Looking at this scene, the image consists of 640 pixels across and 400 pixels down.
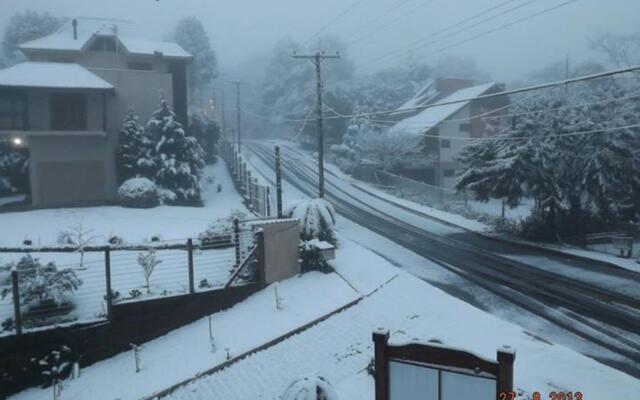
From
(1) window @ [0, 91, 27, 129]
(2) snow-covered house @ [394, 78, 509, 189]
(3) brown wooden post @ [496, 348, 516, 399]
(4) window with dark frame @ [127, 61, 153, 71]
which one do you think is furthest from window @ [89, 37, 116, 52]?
(3) brown wooden post @ [496, 348, 516, 399]

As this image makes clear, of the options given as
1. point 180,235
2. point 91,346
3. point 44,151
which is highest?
point 44,151

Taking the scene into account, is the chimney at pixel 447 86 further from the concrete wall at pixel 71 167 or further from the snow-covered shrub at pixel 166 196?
the concrete wall at pixel 71 167

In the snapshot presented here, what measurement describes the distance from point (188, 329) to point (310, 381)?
8.15 meters

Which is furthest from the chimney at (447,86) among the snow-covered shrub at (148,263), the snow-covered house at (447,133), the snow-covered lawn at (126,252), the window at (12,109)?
the snow-covered shrub at (148,263)

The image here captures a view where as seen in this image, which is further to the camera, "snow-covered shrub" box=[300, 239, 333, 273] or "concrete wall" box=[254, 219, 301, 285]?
"snow-covered shrub" box=[300, 239, 333, 273]

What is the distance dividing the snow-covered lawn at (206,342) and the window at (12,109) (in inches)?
721

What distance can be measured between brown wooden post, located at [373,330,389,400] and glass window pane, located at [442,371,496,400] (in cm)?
67

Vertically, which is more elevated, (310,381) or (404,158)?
(404,158)

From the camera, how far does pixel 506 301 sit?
12938mm

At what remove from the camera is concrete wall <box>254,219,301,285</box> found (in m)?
14.8

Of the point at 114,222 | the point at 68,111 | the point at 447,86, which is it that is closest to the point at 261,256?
the point at 114,222

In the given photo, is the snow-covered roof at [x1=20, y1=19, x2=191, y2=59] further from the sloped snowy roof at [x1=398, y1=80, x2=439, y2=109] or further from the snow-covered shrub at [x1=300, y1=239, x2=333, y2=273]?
the sloped snowy roof at [x1=398, y1=80, x2=439, y2=109]

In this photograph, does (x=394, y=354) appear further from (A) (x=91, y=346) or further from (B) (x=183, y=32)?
(B) (x=183, y=32)

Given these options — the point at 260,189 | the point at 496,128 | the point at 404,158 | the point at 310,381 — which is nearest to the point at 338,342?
the point at 310,381
